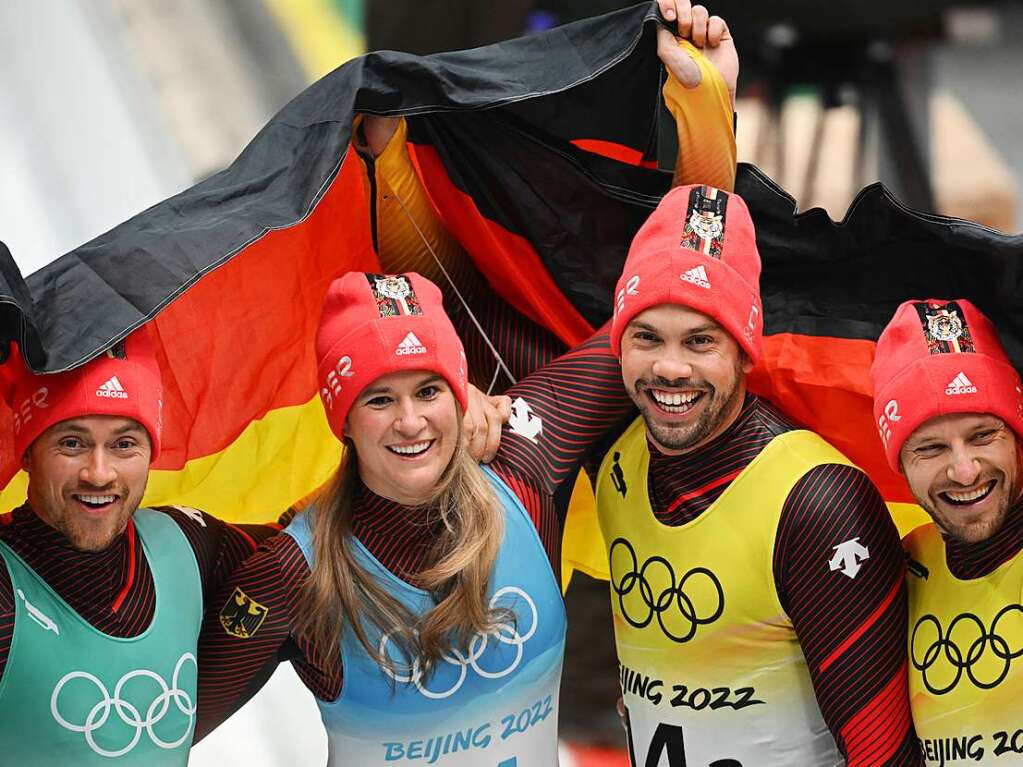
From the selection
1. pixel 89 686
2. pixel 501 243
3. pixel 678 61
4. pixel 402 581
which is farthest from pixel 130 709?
pixel 678 61

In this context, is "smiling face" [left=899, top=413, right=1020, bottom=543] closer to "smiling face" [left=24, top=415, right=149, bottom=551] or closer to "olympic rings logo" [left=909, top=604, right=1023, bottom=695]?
"olympic rings logo" [left=909, top=604, right=1023, bottom=695]

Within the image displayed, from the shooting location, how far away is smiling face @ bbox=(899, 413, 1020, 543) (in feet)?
9.51

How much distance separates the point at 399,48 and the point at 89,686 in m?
5.72

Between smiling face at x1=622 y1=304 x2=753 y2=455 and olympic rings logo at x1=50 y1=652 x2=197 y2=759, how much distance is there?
1026mm

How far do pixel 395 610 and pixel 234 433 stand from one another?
64 centimetres

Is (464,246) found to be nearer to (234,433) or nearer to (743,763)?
(234,433)

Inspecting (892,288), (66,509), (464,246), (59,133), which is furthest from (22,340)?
(59,133)

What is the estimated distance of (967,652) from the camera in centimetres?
294

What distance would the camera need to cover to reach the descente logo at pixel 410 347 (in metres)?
3.08

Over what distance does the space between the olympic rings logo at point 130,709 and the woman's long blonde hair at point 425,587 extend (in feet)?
0.87

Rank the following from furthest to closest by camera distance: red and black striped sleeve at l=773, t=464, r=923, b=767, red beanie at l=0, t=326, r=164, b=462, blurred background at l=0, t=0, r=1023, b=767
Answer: blurred background at l=0, t=0, r=1023, b=767 → red and black striped sleeve at l=773, t=464, r=923, b=767 → red beanie at l=0, t=326, r=164, b=462

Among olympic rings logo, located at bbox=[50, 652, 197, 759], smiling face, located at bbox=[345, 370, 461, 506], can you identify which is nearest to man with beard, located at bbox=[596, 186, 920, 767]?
smiling face, located at bbox=[345, 370, 461, 506]

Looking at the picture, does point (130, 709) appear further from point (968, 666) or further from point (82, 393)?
point (968, 666)

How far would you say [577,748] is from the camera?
5.26 m
